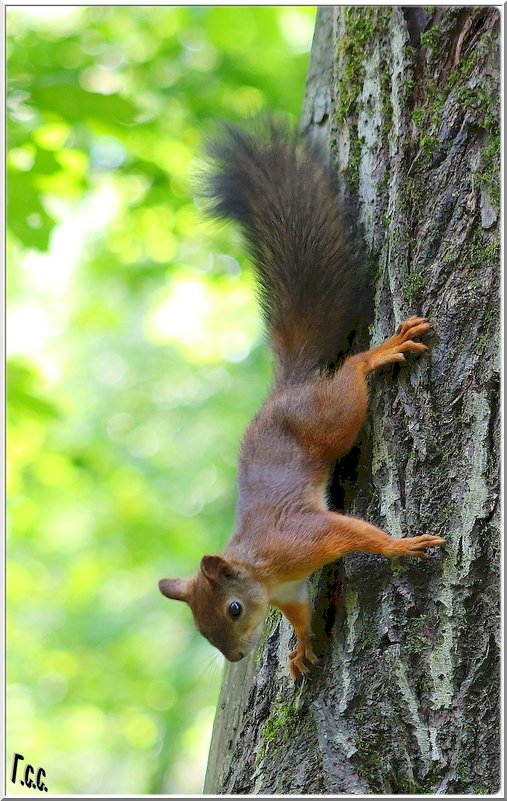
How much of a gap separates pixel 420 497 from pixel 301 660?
0.47 meters

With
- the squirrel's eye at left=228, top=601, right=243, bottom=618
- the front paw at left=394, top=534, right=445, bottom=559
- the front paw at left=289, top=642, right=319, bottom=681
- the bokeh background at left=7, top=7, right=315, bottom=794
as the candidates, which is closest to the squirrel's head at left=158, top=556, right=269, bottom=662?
the squirrel's eye at left=228, top=601, right=243, bottom=618

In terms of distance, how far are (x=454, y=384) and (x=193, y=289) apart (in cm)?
466

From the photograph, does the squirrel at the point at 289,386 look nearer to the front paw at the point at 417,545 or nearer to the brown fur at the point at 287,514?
the brown fur at the point at 287,514

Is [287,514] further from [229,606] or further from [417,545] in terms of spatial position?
[417,545]

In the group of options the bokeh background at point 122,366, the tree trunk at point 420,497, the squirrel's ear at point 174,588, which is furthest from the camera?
the bokeh background at point 122,366

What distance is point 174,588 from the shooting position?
2.15 meters

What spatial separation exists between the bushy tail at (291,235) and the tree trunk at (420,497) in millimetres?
104

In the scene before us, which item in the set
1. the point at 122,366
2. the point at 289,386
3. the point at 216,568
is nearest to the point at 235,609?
the point at 216,568

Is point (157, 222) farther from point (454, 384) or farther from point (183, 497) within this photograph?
point (454, 384)

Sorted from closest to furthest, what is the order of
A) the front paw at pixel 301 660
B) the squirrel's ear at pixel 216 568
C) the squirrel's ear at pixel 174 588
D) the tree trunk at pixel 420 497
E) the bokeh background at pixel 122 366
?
the tree trunk at pixel 420 497 < the front paw at pixel 301 660 < the squirrel's ear at pixel 216 568 < the squirrel's ear at pixel 174 588 < the bokeh background at pixel 122 366

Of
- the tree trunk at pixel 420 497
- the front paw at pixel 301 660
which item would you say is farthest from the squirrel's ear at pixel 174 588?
the front paw at pixel 301 660

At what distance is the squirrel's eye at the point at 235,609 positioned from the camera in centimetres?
202

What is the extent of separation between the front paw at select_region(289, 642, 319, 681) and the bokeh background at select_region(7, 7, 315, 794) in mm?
552

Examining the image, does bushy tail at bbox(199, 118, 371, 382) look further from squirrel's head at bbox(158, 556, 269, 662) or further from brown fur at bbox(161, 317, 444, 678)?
squirrel's head at bbox(158, 556, 269, 662)
